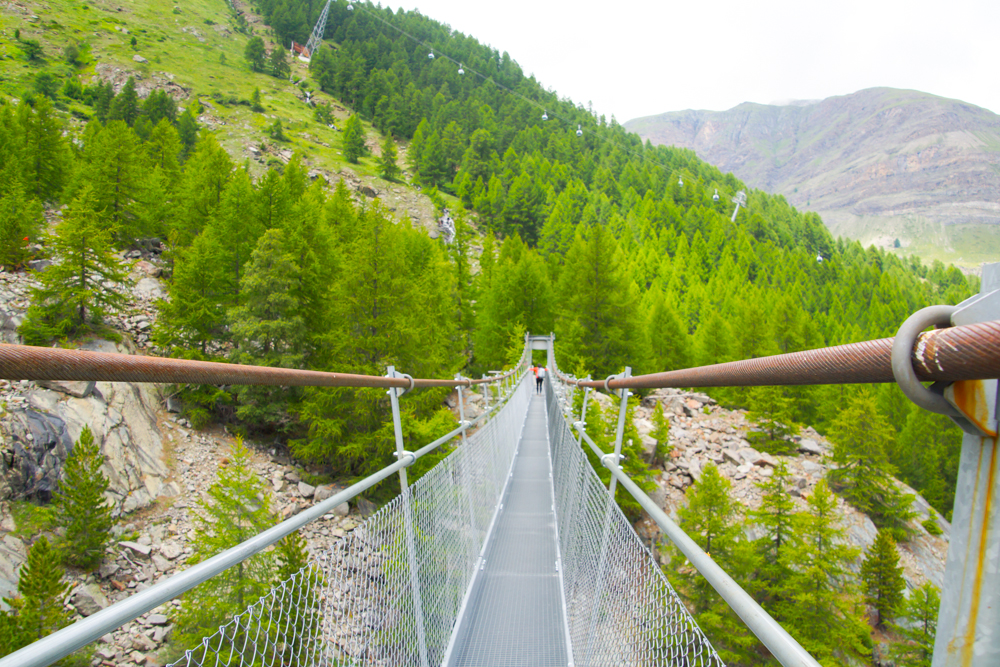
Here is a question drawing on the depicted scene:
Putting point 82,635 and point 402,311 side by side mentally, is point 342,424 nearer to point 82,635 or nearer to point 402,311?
point 402,311

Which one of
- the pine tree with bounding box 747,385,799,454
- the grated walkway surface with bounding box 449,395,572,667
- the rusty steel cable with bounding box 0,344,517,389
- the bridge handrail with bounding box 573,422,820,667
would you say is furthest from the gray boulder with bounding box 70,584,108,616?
the pine tree with bounding box 747,385,799,454

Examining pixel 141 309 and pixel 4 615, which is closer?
pixel 4 615

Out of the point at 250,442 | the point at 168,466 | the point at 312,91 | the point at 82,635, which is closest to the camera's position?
the point at 82,635

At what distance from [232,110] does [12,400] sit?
60268 millimetres

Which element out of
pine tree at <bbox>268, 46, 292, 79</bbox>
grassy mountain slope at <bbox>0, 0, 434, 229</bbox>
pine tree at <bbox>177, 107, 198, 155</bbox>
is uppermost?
pine tree at <bbox>268, 46, 292, 79</bbox>

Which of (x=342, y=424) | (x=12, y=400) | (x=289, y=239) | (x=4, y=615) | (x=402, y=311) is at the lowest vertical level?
(x=4, y=615)

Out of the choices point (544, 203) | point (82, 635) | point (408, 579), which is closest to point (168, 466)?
point (408, 579)

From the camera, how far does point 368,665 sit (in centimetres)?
196

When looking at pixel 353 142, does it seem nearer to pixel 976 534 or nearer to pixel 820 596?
pixel 820 596

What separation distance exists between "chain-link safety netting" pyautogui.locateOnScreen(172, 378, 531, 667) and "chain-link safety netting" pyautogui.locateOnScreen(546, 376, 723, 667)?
0.81 meters

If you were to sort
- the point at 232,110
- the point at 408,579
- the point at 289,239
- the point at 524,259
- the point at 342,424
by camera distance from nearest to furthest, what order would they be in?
the point at 408,579
the point at 342,424
the point at 289,239
the point at 524,259
the point at 232,110

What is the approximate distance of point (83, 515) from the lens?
937cm

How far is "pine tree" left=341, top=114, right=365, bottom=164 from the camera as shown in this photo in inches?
2244

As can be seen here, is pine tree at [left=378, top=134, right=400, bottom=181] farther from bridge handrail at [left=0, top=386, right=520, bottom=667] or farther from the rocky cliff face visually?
bridge handrail at [left=0, top=386, right=520, bottom=667]
